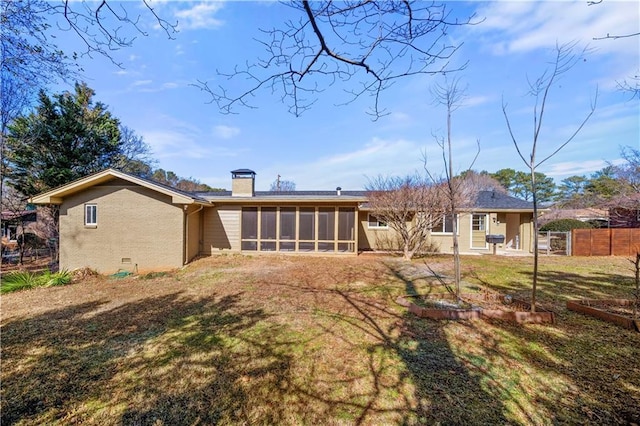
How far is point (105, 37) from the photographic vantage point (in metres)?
2.61

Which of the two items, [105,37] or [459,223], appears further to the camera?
[459,223]

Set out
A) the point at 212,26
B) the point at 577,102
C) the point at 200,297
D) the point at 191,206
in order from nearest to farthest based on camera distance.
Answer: the point at 212,26 → the point at 577,102 → the point at 200,297 → the point at 191,206

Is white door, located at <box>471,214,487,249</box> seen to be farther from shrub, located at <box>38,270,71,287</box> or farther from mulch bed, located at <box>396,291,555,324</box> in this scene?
shrub, located at <box>38,270,71,287</box>

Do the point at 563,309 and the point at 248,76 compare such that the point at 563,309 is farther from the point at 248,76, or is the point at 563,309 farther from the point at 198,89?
the point at 198,89

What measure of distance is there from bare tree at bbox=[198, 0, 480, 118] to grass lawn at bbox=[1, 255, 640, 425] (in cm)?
279

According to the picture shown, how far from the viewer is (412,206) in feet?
36.4

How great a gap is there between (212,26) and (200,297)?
5.24 meters

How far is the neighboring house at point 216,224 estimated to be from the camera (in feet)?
32.7

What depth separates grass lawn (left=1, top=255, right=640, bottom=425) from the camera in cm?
243

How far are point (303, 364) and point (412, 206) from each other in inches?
358

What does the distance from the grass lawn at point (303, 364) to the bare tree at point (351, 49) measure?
2.79 m

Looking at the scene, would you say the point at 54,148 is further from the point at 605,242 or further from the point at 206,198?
the point at 605,242

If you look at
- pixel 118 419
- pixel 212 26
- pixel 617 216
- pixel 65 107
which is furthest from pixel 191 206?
pixel 617 216

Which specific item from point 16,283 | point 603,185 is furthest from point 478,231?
point 603,185
